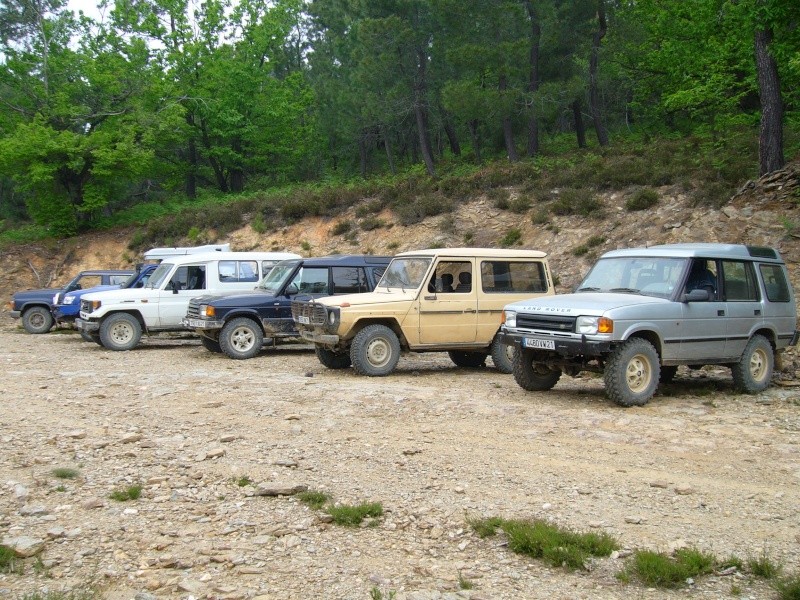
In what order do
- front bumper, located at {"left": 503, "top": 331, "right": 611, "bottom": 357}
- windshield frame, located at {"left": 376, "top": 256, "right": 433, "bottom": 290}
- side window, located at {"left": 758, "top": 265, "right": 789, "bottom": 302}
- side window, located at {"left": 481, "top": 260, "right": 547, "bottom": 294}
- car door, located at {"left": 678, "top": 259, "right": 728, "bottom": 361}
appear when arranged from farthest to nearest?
1. side window, located at {"left": 481, "top": 260, "right": 547, "bottom": 294}
2. windshield frame, located at {"left": 376, "top": 256, "right": 433, "bottom": 290}
3. side window, located at {"left": 758, "top": 265, "right": 789, "bottom": 302}
4. car door, located at {"left": 678, "top": 259, "right": 728, "bottom": 361}
5. front bumper, located at {"left": 503, "top": 331, "right": 611, "bottom": 357}

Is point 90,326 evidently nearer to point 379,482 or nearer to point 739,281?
point 379,482

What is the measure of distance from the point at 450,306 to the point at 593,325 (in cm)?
337

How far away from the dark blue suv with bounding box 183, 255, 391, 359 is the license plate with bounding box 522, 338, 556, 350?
534cm

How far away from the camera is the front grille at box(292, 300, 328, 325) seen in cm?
1188

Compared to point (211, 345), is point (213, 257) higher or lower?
higher

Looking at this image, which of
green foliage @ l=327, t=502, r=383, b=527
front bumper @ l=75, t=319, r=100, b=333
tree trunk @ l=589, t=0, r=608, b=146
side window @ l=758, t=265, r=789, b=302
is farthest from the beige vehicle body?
tree trunk @ l=589, t=0, r=608, b=146

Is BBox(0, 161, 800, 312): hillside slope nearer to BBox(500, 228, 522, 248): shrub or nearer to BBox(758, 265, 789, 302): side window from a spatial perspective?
BBox(500, 228, 522, 248): shrub

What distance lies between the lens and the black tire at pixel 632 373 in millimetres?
9094

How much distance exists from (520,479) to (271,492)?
2032mm

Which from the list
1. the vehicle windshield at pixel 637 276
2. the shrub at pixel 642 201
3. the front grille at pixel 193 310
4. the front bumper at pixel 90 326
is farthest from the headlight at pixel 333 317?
the shrub at pixel 642 201

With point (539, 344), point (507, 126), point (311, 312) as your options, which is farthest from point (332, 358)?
point (507, 126)

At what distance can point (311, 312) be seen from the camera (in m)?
12.2

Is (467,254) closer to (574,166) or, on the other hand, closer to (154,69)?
(574,166)

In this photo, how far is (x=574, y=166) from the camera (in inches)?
1065
